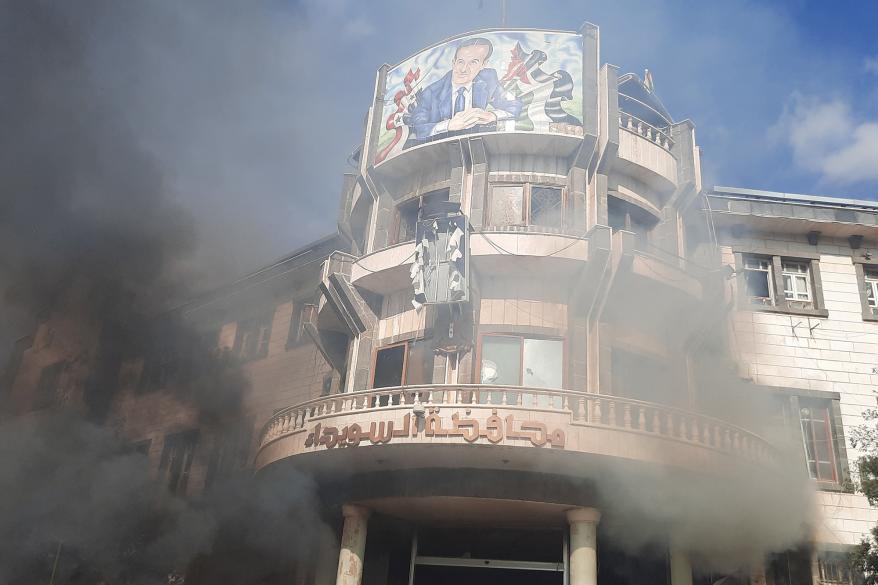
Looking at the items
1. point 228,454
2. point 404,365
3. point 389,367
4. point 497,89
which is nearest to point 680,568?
point 404,365

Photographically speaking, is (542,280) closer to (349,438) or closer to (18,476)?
(349,438)

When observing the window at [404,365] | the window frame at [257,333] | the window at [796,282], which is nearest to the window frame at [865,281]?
the window at [796,282]

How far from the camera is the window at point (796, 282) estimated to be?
2506 cm

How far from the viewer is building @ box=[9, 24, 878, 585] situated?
58.6 feet

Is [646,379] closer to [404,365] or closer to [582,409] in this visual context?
[582,409]

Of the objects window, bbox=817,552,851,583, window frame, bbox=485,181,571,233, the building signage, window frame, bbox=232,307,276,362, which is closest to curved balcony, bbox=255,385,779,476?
the building signage

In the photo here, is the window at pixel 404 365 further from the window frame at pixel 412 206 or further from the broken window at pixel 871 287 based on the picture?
the broken window at pixel 871 287

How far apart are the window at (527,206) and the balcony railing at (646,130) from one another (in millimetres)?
3633

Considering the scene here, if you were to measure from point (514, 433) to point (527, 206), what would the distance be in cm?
826

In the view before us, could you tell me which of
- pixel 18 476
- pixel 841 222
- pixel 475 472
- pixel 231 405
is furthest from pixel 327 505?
pixel 841 222

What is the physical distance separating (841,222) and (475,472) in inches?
659

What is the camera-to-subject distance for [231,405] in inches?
1179

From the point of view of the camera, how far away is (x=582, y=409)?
1731 cm

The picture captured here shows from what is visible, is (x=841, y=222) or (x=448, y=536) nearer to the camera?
(x=448, y=536)
